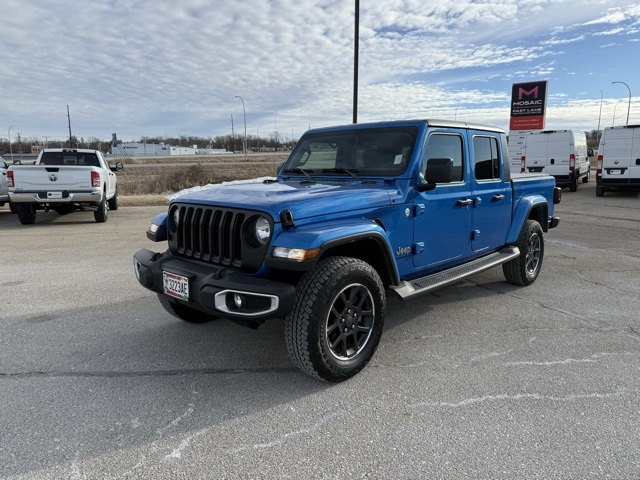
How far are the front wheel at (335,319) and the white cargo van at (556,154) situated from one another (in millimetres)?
17121

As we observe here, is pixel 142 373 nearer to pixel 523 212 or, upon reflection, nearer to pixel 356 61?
pixel 523 212

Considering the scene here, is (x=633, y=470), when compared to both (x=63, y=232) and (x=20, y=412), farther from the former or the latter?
(x=63, y=232)

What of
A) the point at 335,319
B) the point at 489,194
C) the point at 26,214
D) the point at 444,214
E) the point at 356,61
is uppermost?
the point at 356,61

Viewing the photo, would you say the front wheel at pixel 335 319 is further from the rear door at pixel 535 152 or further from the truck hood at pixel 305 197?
the rear door at pixel 535 152

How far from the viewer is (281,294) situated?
284 cm

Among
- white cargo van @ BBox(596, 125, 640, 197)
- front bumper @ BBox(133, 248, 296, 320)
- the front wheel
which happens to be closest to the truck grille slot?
front bumper @ BBox(133, 248, 296, 320)

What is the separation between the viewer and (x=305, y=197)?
3320mm

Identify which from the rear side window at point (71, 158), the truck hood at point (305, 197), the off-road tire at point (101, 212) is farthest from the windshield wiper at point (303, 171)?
the rear side window at point (71, 158)

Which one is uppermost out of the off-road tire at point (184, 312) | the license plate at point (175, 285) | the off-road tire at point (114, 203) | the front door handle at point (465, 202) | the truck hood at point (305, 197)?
the truck hood at point (305, 197)

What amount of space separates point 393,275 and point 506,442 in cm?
142

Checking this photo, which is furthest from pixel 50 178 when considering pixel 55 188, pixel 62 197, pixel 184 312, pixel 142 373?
pixel 142 373

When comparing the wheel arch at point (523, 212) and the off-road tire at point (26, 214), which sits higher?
the wheel arch at point (523, 212)

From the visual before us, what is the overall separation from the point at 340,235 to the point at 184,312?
191 cm

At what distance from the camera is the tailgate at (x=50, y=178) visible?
31.9 feet
